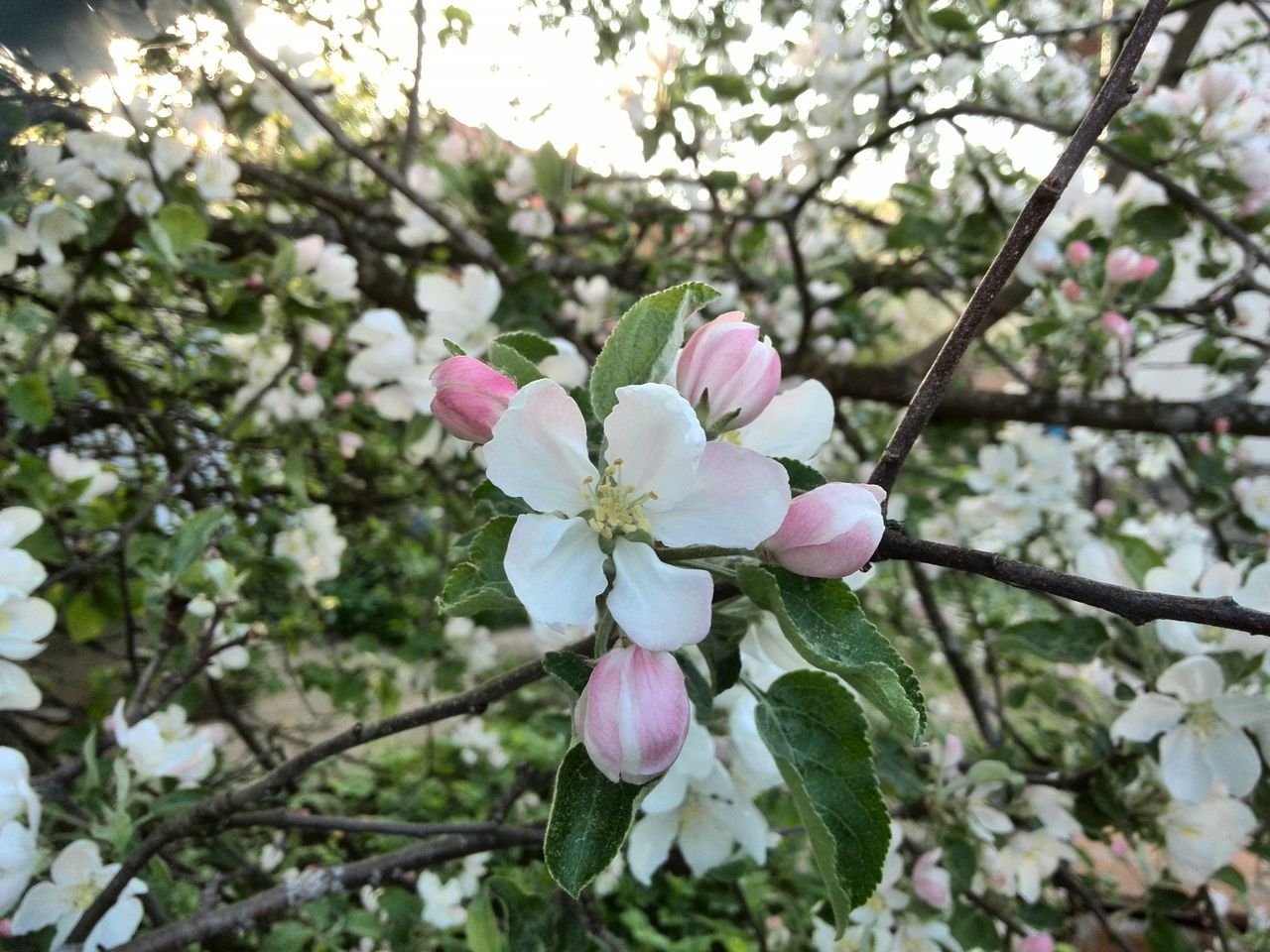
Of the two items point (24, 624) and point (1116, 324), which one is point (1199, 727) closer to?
point (1116, 324)

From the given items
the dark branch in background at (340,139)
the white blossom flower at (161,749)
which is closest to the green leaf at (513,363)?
the white blossom flower at (161,749)

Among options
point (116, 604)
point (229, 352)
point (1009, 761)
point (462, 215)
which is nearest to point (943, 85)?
point (462, 215)

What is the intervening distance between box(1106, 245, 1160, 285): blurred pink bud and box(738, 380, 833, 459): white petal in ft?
4.58

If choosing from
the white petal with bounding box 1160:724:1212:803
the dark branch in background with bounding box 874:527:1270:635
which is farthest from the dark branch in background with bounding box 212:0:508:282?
the white petal with bounding box 1160:724:1212:803

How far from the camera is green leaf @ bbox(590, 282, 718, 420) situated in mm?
548

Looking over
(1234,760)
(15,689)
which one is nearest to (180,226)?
(15,689)

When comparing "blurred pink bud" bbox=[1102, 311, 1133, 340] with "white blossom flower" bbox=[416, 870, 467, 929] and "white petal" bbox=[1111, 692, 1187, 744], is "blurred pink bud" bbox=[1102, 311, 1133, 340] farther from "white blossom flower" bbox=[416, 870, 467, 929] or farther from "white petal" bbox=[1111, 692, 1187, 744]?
"white blossom flower" bbox=[416, 870, 467, 929]

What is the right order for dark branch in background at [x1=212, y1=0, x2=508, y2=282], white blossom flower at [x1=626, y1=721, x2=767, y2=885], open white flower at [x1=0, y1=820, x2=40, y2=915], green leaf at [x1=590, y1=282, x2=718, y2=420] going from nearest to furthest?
green leaf at [x1=590, y1=282, x2=718, y2=420]
open white flower at [x1=0, y1=820, x2=40, y2=915]
white blossom flower at [x1=626, y1=721, x2=767, y2=885]
dark branch in background at [x1=212, y1=0, x2=508, y2=282]

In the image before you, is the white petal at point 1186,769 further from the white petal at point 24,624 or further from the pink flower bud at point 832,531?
the white petal at point 24,624

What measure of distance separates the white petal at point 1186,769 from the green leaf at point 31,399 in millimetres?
1920

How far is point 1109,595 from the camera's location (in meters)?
0.45

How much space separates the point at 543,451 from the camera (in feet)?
1.78

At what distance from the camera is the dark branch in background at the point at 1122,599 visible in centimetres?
45

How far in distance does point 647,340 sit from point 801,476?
0.16 meters
